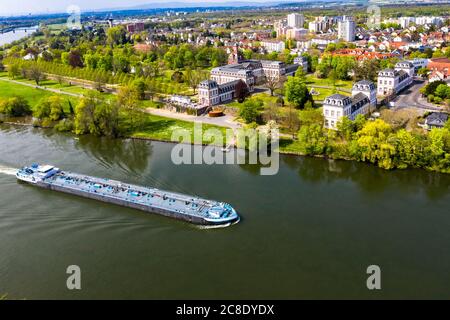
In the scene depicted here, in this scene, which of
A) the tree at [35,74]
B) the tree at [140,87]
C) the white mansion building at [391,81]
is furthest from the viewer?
the tree at [35,74]

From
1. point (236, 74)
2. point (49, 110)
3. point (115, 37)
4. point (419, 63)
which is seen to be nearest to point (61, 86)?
point (49, 110)

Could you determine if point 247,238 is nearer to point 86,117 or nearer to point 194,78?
point 86,117

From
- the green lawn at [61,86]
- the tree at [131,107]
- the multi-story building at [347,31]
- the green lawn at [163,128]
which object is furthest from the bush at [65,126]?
the multi-story building at [347,31]

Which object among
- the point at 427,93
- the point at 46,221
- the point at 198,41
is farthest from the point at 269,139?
the point at 198,41

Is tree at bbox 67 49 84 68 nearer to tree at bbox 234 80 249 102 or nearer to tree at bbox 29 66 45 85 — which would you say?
tree at bbox 29 66 45 85

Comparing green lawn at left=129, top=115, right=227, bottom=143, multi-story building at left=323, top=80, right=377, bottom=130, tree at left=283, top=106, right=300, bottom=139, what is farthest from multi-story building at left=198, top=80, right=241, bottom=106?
multi-story building at left=323, top=80, right=377, bottom=130

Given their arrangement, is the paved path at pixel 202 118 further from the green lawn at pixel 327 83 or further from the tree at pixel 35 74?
the tree at pixel 35 74
